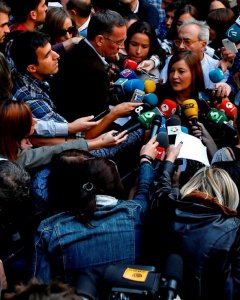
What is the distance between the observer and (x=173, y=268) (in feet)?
6.44

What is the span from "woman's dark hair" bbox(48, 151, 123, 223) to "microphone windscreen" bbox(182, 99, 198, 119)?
1403mm

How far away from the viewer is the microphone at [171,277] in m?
1.83

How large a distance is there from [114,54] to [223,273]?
7.74 feet

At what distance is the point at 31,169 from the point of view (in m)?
2.95

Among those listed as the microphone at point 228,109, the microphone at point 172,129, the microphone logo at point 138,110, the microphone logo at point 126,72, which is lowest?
the microphone at point 228,109

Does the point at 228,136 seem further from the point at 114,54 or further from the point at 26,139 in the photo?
the point at 26,139

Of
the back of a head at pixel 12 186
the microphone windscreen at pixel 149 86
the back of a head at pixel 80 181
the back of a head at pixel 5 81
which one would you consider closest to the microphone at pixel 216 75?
the microphone windscreen at pixel 149 86

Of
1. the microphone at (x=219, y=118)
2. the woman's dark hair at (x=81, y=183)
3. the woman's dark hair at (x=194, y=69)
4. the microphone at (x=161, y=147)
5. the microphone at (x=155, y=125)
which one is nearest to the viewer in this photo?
the woman's dark hair at (x=81, y=183)

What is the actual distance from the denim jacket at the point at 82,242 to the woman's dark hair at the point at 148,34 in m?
2.69

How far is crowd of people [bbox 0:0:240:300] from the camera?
2254mm

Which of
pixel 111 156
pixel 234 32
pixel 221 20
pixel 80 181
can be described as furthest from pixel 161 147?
pixel 221 20

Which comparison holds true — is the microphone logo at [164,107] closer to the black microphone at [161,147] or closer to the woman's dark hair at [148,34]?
the black microphone at [161,147]

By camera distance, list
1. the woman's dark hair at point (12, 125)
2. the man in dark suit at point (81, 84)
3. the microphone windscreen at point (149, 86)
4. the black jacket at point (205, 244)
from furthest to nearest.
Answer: the microphone windscreen at point (149, 86)
the man in dark suit at point (81, 84)
the woman's dark hair at point (12, 125)
the black jacket at point (205, 244)

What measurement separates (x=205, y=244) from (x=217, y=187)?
1.02ft
